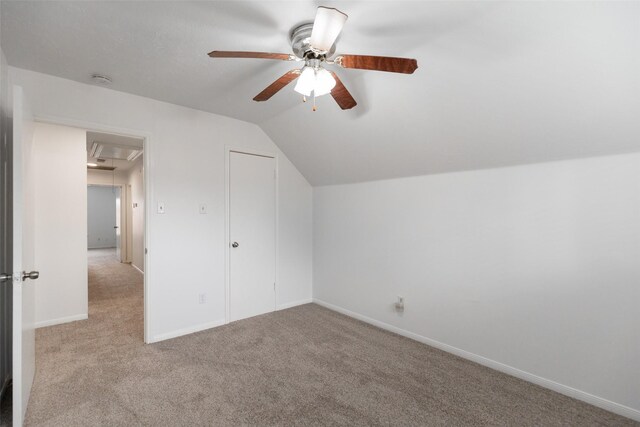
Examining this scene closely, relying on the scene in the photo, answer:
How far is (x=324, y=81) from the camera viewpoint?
1.63 metres

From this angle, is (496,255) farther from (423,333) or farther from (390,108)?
(390,108)

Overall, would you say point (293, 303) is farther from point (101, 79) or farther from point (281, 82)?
point (101, 79)

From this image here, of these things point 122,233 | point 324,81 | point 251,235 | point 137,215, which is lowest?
point 122,233

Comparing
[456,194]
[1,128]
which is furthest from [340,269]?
[1,128]

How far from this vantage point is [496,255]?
2.42 meters

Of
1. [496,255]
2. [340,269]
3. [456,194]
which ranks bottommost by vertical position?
[340,269]

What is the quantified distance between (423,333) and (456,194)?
55.1 inches

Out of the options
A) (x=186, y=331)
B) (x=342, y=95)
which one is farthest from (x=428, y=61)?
(x=186, y=331)

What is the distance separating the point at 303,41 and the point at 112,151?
4.73 metres

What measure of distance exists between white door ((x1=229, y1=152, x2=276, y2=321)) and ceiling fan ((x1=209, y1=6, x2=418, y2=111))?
5.49ft

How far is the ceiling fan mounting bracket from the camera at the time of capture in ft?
5.32

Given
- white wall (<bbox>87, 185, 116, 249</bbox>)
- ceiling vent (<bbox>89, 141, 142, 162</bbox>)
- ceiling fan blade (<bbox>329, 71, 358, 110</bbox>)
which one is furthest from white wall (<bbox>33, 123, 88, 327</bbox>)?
white wall (<bbox>87, 185, 116, 249</bbox>)

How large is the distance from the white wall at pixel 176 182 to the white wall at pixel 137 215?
3.37 meters

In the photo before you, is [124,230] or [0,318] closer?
[0,318]
